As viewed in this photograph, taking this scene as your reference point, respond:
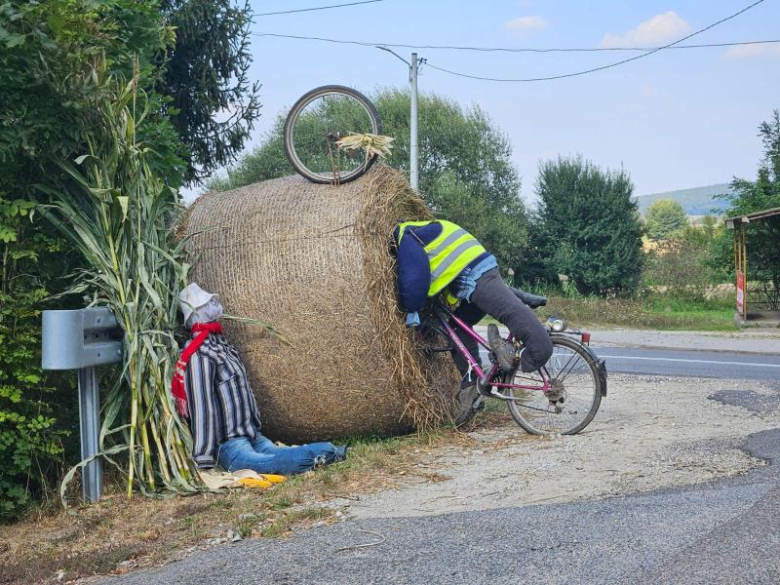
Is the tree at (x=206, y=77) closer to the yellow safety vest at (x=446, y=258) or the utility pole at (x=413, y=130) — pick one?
the yellow safety vest at (x=446, y=258)

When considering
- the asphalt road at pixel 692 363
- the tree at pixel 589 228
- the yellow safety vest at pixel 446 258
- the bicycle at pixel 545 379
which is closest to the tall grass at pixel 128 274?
the yellow safety vest at pixel 446 258

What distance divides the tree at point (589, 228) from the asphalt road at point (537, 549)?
30.7 m

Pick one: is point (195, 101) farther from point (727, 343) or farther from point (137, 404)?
point (727, 343)

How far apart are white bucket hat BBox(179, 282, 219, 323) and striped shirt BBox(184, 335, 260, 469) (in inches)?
9.2

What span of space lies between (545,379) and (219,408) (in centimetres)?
247

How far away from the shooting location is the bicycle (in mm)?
7203

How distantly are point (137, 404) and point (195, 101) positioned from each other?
8194mm

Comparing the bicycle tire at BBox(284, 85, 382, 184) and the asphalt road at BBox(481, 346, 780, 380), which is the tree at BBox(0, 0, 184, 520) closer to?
the bicycle tire at BBox(284, 85, 382, 184)

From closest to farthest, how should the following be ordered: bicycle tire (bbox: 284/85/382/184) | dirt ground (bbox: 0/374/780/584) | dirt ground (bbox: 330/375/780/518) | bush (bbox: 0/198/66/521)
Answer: dirt ground (bbox: 0/374/780/584) < dirt ground (bbox: 330/375/780/518) < bush (bbox: 0/198/66/521) < bicycle tire (bbox: 284/85/382/184)

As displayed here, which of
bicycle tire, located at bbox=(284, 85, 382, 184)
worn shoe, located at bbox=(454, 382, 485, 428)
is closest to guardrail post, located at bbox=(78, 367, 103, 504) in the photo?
bicycle tire, located at bbox=(284, 85, 382, 184)

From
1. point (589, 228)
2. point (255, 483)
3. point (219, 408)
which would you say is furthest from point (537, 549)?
point (589, 228)

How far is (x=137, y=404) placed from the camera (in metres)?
6.05

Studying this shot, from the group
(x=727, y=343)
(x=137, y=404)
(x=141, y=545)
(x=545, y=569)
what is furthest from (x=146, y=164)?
(x=727, y=343)

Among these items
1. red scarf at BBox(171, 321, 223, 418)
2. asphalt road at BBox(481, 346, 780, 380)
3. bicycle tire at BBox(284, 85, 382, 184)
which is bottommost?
asphalt road at BBox(481, 346, 780, 380)
